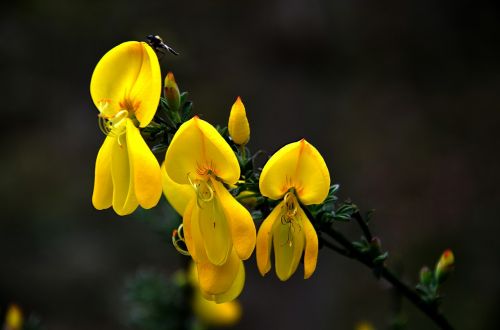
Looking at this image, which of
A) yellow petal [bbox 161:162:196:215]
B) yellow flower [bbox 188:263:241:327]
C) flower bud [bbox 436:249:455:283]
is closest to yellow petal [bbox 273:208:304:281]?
yellow petal [bbox 161:162:196:215]

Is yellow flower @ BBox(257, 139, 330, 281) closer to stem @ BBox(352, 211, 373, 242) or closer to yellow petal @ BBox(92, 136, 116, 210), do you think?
stem @ BBox(352, 211, 373, 242)

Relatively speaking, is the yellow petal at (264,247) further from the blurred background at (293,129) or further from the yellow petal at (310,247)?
the blurred background at (293,129)

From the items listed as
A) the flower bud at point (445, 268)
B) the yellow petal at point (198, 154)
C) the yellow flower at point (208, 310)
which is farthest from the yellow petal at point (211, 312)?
the yellow petal at point (198, 154)

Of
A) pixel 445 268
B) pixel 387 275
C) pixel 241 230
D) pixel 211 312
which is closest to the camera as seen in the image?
pixel 241 230

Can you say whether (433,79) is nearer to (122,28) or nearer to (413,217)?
(413,217)

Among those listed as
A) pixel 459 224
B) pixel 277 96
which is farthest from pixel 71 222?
pixel 459 224

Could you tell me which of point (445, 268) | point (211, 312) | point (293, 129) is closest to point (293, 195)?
point (445, 268)

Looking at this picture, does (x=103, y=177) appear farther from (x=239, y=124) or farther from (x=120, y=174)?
(x=239, y=124)
